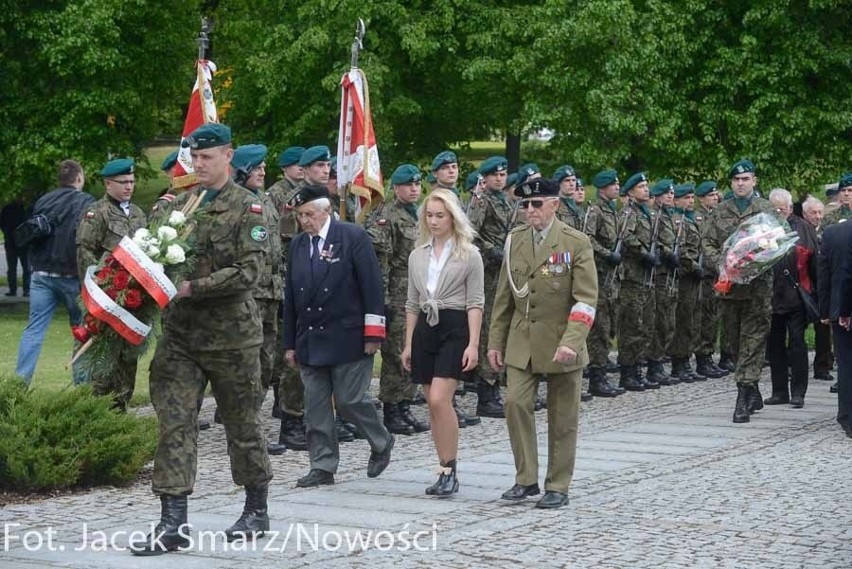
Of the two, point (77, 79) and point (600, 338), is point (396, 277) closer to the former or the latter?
point (600, 338)

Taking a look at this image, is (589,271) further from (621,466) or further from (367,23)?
(367,23)

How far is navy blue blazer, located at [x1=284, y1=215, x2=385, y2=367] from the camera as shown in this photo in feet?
32.7

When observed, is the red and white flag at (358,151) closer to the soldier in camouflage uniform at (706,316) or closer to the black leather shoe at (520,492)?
the black leather shoe at (520,492)

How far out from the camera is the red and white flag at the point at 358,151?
13.9 metres

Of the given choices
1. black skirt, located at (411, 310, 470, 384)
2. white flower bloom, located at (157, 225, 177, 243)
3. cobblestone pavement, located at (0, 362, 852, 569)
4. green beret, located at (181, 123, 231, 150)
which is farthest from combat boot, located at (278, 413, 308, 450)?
white flower bloom, located at (157, 225, 177, 243)

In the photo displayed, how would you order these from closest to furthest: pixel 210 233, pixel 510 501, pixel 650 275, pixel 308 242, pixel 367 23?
pixel 210 233
pixel 510 501
pixel 308 242
pixel 650 275
pixel 367 23

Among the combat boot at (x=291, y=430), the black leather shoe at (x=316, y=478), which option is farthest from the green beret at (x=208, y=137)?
the combat boot at (x=291, y=430)

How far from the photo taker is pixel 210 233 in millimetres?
7918

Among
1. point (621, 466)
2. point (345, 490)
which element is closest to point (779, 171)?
point (621, 466)

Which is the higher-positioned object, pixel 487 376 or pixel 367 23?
pixel 367 23

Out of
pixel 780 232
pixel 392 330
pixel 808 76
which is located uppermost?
pixel 808 76

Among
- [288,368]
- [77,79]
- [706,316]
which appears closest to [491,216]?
[288,368]

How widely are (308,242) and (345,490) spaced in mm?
1683

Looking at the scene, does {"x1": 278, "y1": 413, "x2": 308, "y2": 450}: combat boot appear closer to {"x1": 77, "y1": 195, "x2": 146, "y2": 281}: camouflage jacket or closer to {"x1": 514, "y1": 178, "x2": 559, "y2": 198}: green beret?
{"x1": 77, "y1": 195, "x2": 146, "y2": 281}: camouflage jacket
